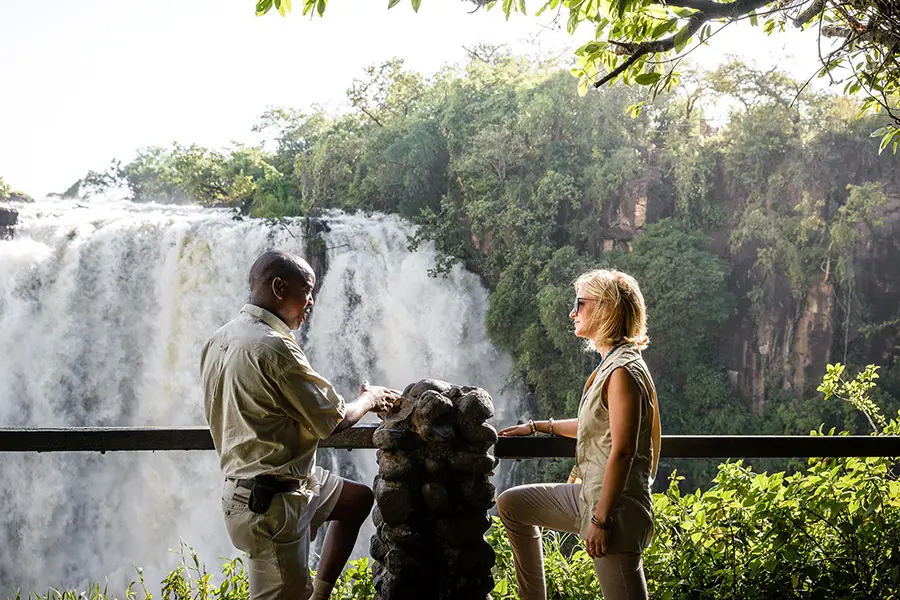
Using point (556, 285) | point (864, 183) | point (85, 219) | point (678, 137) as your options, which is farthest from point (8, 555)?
point (864, 183)

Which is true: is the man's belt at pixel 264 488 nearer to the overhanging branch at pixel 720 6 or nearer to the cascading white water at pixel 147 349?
the overhanging branch at pixel 720 6

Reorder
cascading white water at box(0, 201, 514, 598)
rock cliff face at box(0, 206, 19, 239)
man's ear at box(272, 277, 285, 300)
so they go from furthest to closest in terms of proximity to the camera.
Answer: rock cliff face at box(0, 206, 19, 239) < cascading white water at box(0, 201, 514, 598) < man's ear at box(272, 277, 285, 300)

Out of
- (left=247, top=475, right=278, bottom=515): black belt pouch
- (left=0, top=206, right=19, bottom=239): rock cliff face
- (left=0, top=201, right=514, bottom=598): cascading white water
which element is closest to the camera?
(left=247, top=475, right=278, bottom=515): black belt pouch

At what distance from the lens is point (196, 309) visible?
13.7 meters

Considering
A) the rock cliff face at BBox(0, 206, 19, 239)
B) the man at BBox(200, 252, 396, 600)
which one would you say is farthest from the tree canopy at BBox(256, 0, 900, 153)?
the rock cliff face at BBox(0, 206, 19, 239)

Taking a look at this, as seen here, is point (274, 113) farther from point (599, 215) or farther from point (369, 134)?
point (599, 215)

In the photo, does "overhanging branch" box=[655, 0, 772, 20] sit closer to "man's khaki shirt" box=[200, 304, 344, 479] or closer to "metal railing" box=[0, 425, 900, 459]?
"metal railing" box=[0, 425, 900, 459]

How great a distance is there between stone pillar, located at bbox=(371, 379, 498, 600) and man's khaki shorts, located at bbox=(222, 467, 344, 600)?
25 cm

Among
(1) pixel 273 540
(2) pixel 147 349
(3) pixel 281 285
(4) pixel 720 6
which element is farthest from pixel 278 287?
(2) pixel 147 349

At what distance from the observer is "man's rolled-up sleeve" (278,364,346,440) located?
2.08m

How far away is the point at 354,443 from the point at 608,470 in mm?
766

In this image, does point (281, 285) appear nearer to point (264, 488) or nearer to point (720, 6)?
point (264, 488)

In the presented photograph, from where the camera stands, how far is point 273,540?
2.12 m

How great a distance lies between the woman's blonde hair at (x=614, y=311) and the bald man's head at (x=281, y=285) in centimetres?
82
